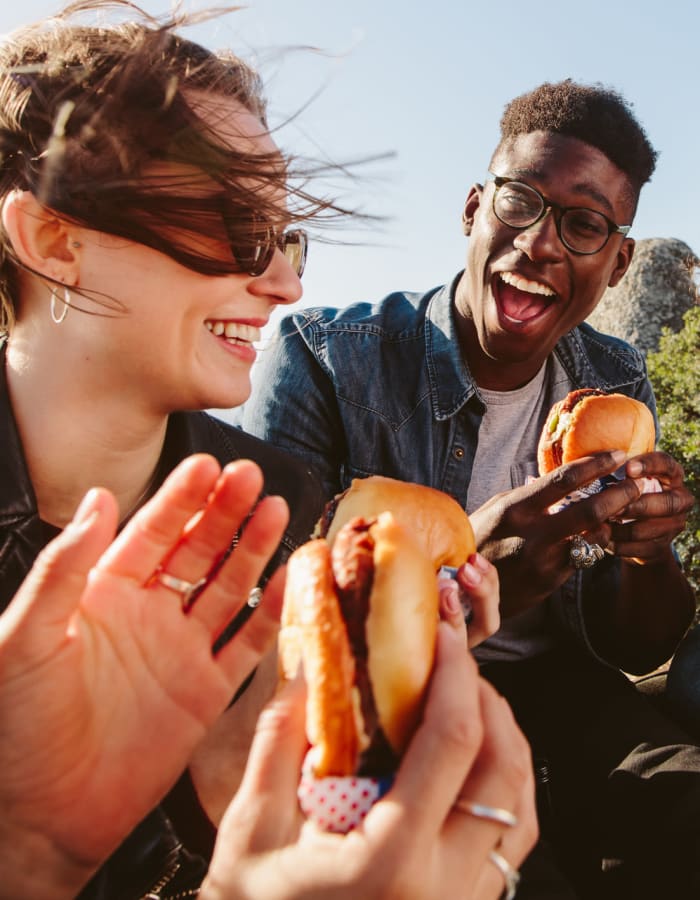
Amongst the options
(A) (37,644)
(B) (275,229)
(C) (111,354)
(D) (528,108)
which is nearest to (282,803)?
(A) (37,644)

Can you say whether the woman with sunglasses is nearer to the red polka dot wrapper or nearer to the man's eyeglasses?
the red polka dot wrapper

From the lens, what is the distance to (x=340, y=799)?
3.92ft

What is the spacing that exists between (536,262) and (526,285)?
11cm

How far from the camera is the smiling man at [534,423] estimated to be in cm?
289

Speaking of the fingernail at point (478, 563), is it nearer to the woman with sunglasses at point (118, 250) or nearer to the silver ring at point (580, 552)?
the woman with sunglasses at point (118, 250)

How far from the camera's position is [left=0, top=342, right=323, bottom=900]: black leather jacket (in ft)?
5.39

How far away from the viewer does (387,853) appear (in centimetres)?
109

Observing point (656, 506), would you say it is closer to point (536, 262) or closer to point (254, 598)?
point (536, 262)

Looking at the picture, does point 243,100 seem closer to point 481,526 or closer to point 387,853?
point 481,526

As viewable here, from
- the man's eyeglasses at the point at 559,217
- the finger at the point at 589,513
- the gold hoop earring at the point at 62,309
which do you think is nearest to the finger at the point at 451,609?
the finger at the point at 589,513

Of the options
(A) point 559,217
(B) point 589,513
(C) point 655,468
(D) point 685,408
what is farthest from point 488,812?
(D) point 685,408

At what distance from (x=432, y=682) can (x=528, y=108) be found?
321 centimetres

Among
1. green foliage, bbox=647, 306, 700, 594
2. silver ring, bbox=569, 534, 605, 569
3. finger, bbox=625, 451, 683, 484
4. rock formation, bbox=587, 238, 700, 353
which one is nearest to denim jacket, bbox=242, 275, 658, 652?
silver ring, bbox=569, 534, 605, 569

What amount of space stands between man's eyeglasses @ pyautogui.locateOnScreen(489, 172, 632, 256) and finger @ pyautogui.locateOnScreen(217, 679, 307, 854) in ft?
8.94
